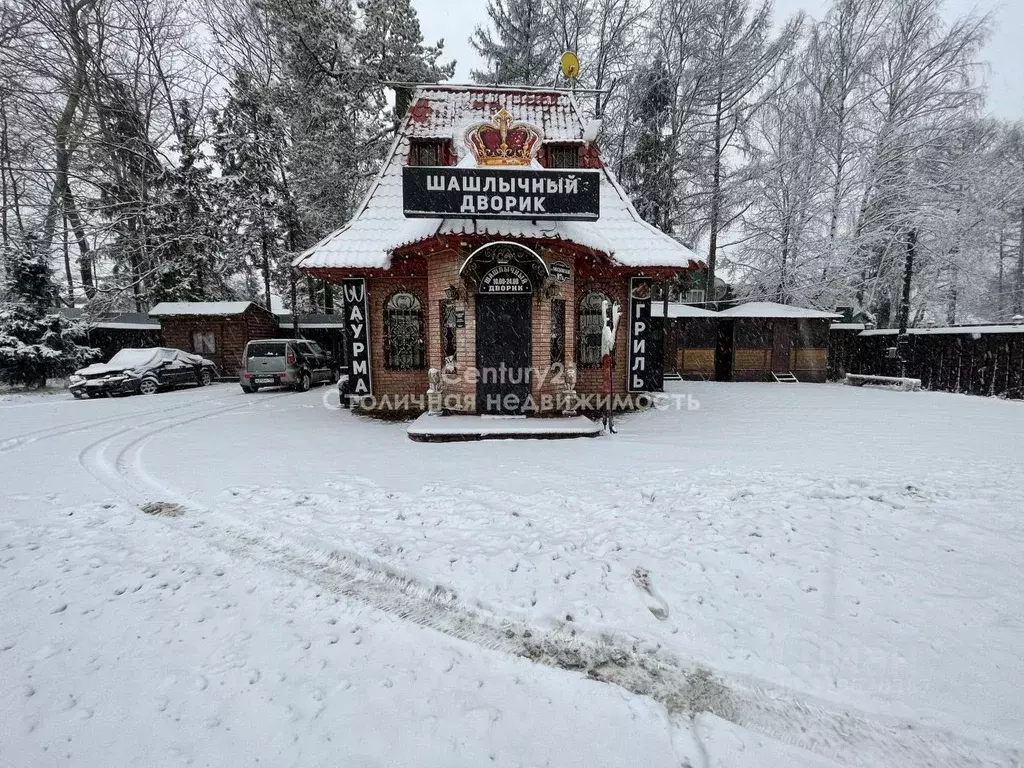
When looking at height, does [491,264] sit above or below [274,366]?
above

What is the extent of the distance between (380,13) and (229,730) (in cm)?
2106

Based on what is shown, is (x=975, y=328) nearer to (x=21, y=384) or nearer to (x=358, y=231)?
(x=358, y=231)

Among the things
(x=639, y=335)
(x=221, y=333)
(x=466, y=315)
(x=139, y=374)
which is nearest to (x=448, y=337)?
(x=466, y=315)

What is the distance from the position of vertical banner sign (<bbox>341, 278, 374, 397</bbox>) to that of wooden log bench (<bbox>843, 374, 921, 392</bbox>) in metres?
17.0

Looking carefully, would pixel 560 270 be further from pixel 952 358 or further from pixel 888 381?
pixel 952 358

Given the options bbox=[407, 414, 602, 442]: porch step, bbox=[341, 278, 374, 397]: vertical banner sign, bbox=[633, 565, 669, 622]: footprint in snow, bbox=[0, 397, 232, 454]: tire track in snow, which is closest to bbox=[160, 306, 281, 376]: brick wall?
bbox=[0, 397, 232, 454]: tire track in snow

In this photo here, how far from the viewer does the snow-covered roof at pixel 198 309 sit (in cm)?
1902

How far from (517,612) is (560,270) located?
6.59 metres

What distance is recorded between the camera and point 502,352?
8594 mm

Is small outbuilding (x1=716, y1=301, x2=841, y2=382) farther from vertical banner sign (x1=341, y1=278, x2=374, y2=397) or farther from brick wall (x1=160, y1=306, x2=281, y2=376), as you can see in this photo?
brick wall (x1=160, y1=306, x2=281, y2=376)

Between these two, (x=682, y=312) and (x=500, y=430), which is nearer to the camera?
(x=500, y=430)

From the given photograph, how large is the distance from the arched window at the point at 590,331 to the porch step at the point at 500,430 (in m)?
2.76

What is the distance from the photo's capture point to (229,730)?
7.01 ft

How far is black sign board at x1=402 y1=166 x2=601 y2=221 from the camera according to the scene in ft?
25.1
